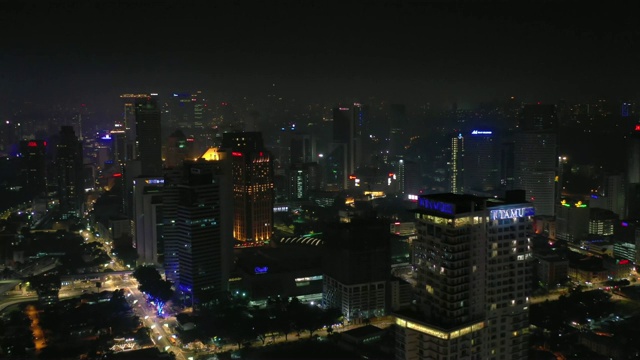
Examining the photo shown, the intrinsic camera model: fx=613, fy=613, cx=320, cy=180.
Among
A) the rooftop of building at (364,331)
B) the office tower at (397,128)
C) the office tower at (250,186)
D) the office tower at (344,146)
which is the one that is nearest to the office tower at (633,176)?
the office tower at (397,128)

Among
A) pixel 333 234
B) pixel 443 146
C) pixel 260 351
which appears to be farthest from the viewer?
pixel 443 146

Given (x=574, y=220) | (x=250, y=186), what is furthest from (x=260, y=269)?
(x=574, y=220)

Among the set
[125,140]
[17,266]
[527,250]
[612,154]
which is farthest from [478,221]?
[125,140]

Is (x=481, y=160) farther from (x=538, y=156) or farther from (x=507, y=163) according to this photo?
(x=538, y=156)

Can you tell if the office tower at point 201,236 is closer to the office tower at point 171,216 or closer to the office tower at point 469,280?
the office tower at point 171,216

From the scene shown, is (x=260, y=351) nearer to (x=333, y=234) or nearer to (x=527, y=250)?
(x=333, y=234)

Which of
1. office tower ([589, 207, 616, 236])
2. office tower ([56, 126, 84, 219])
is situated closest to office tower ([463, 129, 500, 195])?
office tower ([589, 207, 616, 236])
